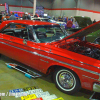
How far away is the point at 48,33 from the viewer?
3.65 m

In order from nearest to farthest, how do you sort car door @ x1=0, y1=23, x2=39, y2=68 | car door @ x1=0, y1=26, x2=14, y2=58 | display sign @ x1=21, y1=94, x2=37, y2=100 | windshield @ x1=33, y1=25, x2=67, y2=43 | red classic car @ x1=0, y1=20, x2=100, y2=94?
red classic car @ x1=0, y1=20, x2=100, y2=94, display sign @ x1=21, y1=94, x2=37, y2=100, car door @ x1=0, y1=23, x2=39, y2=68, windshield @ x1=33, y1=25, x2=67, y2=43, car door @ x1=0, y1=26, x2=14, y2=58

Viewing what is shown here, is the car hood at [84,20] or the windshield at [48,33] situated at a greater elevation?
the car hood at [84,20]

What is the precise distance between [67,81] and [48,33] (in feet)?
5.21

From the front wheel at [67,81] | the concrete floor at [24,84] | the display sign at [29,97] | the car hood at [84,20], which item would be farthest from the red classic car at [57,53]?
the car hood at [84,20]

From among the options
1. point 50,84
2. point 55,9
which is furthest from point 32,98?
point 55,9

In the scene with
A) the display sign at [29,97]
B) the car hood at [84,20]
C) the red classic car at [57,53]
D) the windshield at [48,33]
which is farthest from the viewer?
the car hood at [84,20]

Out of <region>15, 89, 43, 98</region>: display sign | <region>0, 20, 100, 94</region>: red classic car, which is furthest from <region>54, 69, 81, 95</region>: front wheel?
<region>15, 89, 43, 98</region>: display sign

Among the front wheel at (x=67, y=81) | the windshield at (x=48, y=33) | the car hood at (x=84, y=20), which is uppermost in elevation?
the car hood at (x=84, y=20)

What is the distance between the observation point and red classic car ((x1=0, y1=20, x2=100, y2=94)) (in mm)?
2393

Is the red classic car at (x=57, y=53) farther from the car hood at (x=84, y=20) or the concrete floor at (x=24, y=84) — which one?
the car hood at (x=84, y=20)

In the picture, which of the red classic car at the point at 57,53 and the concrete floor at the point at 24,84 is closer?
the red classic car at the point at 57,53

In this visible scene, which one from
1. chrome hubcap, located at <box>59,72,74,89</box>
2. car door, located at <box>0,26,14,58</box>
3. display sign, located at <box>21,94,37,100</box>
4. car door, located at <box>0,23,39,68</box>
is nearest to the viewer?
display sign, located at <box>21,94,37,100</box>

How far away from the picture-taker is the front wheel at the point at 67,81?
2.58m

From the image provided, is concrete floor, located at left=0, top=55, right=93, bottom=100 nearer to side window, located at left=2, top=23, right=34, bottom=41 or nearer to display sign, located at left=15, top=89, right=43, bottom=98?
display sign, located at left=15, top=89, right=43, bottom=98
